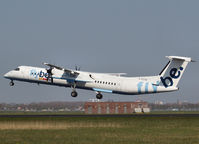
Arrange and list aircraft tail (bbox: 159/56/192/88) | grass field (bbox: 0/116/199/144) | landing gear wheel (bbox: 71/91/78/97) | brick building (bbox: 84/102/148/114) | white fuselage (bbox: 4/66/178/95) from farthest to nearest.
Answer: brick building (bbox: 84/102/148/114) < landing gear wheel (bbox: 71/91/78/97) < white fuselage (bbox: 4/66/178/95) < aircraft tail (bbox: 159/56/192/88) < grass field (bbox: 0/116/199/144)

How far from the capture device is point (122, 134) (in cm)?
4025

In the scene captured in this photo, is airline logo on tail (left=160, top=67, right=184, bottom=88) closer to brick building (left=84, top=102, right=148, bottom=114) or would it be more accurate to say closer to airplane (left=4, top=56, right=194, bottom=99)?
airplane (left=4, top=56, right=194, bottom=99)

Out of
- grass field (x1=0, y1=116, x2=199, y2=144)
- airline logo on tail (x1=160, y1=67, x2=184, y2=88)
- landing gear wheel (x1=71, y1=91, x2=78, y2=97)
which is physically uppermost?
airline logo on tail (x1=160, y1=67, x2=184, y2=88)

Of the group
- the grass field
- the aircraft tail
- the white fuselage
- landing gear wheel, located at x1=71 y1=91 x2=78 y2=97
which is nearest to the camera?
the grass field

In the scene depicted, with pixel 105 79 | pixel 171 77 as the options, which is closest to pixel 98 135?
pixel 171 77

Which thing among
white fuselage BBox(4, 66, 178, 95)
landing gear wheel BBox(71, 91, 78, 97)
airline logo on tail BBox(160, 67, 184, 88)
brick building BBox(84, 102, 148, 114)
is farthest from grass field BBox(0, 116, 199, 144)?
brick building BBox(84, 102, 148, 114)

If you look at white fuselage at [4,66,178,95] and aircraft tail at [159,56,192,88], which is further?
white fuselage at [4,66,178,95]

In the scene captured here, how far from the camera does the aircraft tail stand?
219ft

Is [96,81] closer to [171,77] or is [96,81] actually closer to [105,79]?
[105,79]

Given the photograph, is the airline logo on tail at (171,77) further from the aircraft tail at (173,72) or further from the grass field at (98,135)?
the grass field at (98,135)

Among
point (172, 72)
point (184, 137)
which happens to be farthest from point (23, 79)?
point (184, 137)

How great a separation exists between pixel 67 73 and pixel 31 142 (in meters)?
38.6

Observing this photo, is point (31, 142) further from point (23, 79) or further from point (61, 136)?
point (23, 79)

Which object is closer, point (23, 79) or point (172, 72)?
point (172, 72)
